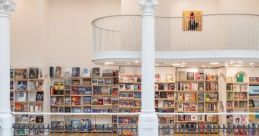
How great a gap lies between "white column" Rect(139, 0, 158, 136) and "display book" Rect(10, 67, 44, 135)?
732cm

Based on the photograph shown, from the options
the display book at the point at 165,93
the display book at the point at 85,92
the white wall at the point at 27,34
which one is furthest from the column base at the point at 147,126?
the white wall at the point at 27,34

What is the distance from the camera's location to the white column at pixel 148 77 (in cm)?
698

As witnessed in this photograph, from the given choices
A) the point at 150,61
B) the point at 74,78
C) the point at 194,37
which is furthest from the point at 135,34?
the point at 150,61

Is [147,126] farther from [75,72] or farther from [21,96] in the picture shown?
[21,96]

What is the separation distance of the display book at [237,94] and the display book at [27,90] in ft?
22.2

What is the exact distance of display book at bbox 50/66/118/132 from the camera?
46.2ft

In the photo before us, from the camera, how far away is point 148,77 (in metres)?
7.18

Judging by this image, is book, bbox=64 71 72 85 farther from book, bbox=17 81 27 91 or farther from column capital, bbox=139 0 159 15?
column capital, bbox=139 0 159 15

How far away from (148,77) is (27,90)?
769 centimetres

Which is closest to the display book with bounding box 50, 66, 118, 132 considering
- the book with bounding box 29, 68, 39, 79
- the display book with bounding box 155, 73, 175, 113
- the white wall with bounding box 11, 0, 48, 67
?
the book with bounding box 29, 68, 39, 79

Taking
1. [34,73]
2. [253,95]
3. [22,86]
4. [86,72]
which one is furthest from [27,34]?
[253,95]

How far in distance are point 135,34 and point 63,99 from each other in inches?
169

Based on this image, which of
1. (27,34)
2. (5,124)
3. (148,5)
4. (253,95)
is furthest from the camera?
(27,34)

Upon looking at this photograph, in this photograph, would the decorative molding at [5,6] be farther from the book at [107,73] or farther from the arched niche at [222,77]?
the arched niche at [222,77]
